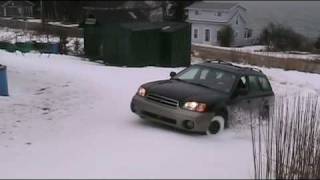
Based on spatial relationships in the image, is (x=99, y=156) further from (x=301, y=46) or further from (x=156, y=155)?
(x=301, y=46)

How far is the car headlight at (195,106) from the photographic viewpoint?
10922 millimetres

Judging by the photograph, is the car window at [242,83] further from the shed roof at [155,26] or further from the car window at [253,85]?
the shed roof at [155,26]

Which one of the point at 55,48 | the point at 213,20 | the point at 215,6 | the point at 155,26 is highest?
the point at 155,26

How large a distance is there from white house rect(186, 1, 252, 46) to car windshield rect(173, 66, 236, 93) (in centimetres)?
5953

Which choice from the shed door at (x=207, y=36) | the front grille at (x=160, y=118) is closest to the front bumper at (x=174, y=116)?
the front grille at (x=160, y=118)

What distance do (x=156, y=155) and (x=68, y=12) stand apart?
71.4 meters

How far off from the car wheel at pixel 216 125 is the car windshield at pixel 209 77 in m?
0.65

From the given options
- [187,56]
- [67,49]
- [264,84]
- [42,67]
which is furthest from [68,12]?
[264,84]

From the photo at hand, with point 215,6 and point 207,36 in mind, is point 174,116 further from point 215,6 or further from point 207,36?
point 215,6

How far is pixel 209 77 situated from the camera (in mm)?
12172

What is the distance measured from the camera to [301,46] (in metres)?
53.2

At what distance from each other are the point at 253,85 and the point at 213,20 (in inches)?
2418

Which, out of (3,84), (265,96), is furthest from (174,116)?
(3,84)

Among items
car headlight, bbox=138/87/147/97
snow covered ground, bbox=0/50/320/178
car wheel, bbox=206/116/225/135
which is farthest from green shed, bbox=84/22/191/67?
car wheel, bbox=206/116/225/135
